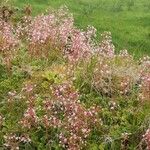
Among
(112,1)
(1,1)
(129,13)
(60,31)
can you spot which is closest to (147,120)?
(60,31)

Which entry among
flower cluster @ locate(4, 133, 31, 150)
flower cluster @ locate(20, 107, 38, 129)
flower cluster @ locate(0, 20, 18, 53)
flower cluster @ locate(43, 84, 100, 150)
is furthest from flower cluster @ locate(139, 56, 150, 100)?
flower cluster @ locate(0, 20, 18, 53)

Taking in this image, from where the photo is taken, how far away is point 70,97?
9.04 metres

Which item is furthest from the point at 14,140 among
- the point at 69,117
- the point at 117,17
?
the point at 117,17

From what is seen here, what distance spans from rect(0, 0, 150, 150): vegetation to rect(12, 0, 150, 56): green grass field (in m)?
6.52

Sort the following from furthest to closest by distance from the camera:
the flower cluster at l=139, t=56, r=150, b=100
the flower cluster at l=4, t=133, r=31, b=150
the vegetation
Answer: the flower cluster at l=139, t=56, r=150, b=100 → the vegetation → the flower cluster at l=4, t=133, r=31, b=150

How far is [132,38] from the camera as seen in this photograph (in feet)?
62.6

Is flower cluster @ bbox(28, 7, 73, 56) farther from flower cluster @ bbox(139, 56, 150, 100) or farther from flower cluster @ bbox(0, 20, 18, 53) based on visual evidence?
flower cluster @ bbox(139, 56, 150, 100)

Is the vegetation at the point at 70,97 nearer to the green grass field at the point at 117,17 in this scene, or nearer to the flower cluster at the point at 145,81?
the flower cluster at the point at 145,81

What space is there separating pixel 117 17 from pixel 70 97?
1282 cm

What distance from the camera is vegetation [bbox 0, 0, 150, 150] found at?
28.9 feet

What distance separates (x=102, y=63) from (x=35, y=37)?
1.94m

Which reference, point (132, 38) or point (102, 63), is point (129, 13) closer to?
point (132, 38)

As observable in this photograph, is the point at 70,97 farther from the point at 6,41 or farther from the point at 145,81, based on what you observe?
the point at 6,41

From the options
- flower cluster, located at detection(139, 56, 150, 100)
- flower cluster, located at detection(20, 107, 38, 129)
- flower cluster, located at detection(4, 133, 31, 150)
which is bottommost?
flower cluster, located at detection(4, 133, 31, 150)
